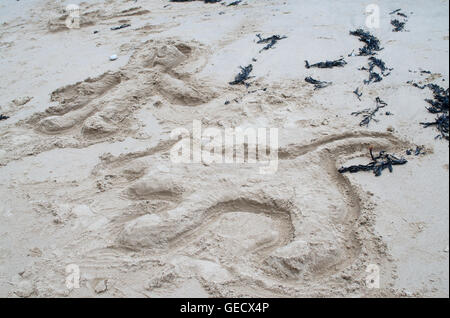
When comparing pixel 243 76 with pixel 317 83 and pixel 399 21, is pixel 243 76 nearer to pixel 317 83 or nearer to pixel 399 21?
pixel 317 83

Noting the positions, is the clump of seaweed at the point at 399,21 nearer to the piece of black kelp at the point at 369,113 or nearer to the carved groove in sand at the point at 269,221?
the piece of black kelp at the point at 369,113

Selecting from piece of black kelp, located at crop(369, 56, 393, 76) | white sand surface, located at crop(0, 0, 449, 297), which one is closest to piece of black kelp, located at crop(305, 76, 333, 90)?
white sand surface, located at crop(0, 0, 449, 297)

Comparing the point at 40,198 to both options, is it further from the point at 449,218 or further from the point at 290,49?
the point at 290,49

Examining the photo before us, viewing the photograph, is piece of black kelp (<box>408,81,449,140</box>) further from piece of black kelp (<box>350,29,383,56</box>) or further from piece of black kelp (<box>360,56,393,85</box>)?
piece of black kelp (<box>350,29,383,56</box>)

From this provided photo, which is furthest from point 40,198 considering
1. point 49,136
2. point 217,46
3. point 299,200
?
point 217,46

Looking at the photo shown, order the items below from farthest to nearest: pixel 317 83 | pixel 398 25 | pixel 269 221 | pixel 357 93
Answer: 1. pixel 398 25
2. pixel 317 83
3. pixel 357 93
4. pixel 269 221

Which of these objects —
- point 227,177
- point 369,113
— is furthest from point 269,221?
point 369,113
